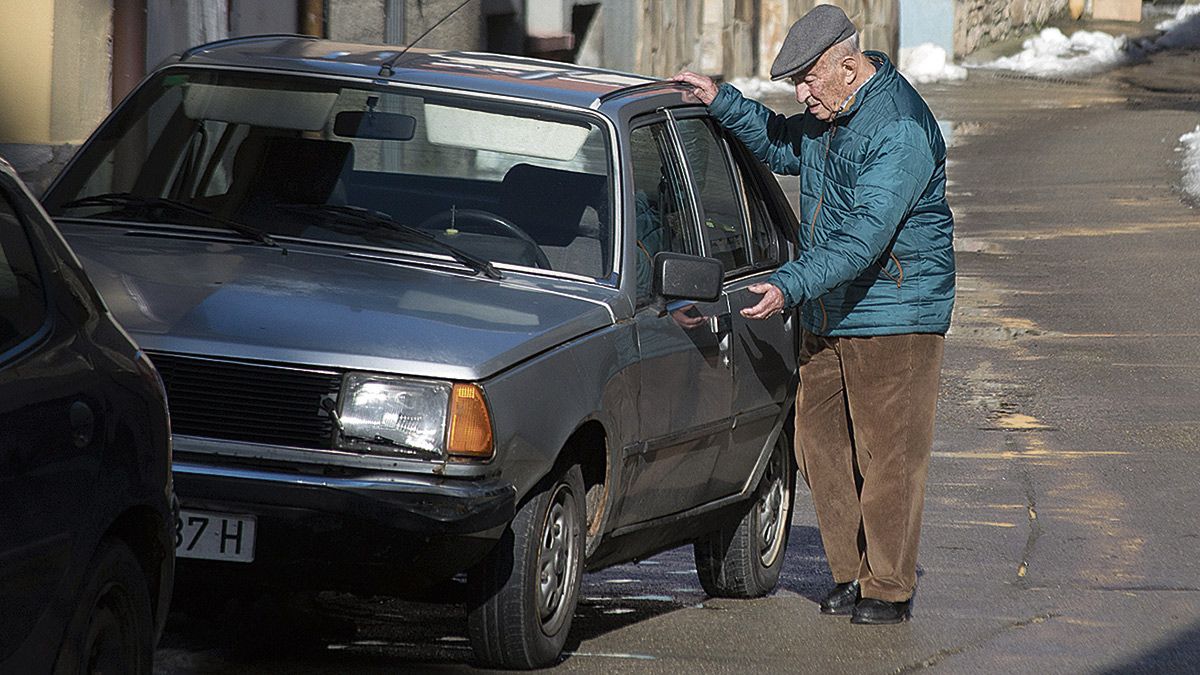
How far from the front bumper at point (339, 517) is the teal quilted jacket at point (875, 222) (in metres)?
1.73

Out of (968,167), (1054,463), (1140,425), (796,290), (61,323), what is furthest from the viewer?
(968,167)

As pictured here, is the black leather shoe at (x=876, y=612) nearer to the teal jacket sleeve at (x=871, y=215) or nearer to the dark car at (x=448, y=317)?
the dark car at (x=448, y=317)

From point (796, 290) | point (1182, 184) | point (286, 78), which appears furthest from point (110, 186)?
point (1182, 184)

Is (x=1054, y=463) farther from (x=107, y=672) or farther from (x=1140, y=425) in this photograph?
(x=107, y=672)

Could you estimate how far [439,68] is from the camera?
7320 mm

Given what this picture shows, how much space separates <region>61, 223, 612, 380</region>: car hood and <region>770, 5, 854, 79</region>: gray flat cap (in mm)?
1120

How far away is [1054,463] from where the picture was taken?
431 inches

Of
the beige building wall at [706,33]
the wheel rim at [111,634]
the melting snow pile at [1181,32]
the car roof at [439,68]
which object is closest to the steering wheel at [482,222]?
the car roof at [439,68]

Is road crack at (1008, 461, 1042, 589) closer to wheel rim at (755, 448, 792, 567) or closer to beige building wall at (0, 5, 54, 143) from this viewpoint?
wheel rim at (755, 448, 792, 567)

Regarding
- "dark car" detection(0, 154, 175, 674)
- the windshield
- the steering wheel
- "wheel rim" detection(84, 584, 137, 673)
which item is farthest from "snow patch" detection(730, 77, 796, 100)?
"wheel rim" detection(84, 584, 137, 673)

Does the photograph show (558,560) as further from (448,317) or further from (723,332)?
(723,332)

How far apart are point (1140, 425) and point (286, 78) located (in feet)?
20.2

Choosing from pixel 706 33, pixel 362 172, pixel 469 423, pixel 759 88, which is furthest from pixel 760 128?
pixel 759 88

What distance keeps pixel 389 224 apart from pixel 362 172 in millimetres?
287
